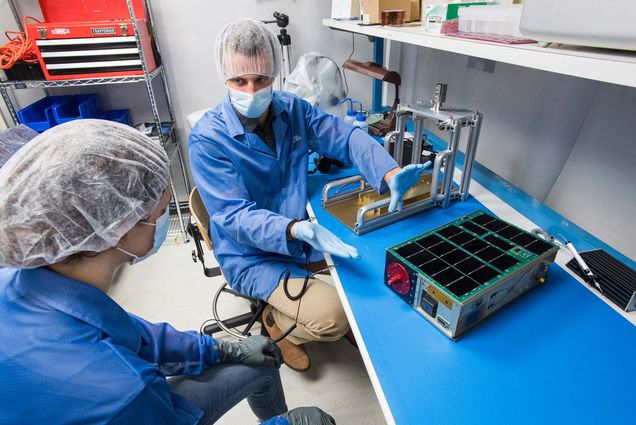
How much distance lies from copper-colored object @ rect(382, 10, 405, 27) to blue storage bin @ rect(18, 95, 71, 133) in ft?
6.20

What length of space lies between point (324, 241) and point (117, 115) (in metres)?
2.00

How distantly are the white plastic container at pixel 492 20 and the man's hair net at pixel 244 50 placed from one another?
67 cm

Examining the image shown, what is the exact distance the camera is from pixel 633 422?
0.60 metres

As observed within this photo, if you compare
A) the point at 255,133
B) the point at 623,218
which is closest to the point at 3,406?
the point at 255,133

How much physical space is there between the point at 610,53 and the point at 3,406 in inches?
46.4

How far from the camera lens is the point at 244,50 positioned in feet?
4.03

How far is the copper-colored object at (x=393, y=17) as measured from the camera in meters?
1.45

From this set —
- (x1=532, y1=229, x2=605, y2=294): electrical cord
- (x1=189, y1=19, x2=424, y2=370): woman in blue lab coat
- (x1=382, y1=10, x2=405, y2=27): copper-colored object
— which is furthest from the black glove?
(x1=382, y1=10, x2=405, y2=27): copper-colored object

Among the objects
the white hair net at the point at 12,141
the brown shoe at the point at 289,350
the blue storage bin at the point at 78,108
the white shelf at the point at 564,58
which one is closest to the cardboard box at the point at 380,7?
the white shelf at the point at 564,58

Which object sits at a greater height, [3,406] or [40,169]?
[40,169]

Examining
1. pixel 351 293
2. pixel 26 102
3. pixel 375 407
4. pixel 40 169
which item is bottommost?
pixel 375 407

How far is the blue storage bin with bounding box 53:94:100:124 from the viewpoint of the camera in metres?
2.07

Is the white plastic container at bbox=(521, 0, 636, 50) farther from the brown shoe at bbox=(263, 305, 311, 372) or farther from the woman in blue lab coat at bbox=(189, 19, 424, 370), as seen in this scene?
the brown shoe at bbox=(263, 305, 311, 372)

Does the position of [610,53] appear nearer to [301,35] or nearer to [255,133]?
[255,133]
